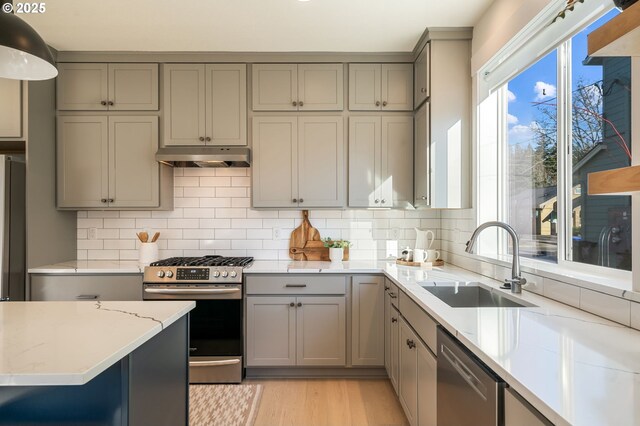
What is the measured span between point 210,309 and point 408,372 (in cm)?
153

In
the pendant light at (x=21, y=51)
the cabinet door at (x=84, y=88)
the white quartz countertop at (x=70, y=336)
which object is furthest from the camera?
the cabinet door at (x=84, y=88)

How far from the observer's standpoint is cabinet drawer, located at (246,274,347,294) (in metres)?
2.70

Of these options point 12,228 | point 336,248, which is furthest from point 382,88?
point 12,228

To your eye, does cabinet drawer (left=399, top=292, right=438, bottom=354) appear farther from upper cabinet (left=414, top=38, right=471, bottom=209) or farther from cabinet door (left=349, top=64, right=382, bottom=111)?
cabinet door (left=349, top=64, right=382, bottom=111)

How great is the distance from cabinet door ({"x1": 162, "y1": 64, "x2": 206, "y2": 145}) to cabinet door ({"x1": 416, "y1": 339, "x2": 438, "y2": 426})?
7.81 feet

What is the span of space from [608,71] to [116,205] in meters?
3.44

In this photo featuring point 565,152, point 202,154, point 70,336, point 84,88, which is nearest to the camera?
point 70,336

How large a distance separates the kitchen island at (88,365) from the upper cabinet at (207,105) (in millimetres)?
1800

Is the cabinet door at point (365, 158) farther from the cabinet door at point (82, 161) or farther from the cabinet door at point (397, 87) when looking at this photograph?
the cabinet door at point (82, 161)

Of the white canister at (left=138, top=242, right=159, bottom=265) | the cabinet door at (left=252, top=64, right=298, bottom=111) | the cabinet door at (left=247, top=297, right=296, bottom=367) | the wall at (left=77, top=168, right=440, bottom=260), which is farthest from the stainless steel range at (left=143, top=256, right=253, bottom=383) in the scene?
the cabinet door at (left=252, top=64, right=298, bottom=111)

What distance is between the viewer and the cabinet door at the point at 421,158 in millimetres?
2668

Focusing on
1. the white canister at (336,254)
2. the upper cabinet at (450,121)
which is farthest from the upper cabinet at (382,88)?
the white canister at (336,254)

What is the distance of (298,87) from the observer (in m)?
2.96

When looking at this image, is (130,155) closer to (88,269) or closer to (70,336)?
(88,269)
